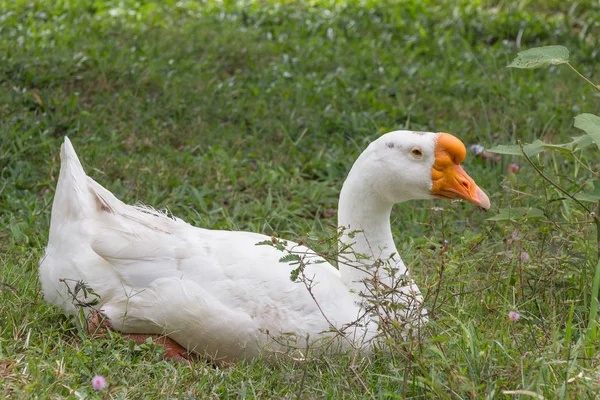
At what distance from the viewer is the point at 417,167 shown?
146 inches

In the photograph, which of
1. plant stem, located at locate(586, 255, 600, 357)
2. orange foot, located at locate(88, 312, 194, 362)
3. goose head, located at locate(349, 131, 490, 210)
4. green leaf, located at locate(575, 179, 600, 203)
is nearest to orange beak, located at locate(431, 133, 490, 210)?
goose head, located at locate(349, 131, 490, 210)

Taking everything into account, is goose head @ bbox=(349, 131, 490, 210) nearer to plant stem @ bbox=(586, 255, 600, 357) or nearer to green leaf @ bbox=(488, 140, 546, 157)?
green leaf @ bbox=(488, 140, 546, 157)

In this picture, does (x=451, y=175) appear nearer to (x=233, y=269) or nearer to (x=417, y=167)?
(x=417, y=167)

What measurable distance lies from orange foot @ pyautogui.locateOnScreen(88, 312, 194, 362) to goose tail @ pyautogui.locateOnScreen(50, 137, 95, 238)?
21.4 inches

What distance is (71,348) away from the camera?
350 cm

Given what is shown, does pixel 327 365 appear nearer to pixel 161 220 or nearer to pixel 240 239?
pixel 240 239

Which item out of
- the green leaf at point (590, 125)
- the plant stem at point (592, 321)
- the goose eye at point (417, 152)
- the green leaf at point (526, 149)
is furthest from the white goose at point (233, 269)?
the plant stem at point (592, 321)

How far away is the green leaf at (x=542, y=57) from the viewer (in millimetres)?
3439

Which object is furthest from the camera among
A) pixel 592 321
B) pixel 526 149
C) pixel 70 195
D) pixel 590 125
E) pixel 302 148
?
pixel 302 148

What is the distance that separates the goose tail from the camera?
13.0ft

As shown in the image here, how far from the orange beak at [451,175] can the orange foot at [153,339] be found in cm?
128

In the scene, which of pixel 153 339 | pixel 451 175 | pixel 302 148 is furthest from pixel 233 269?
pixel 302 148

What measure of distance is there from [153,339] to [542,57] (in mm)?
1975

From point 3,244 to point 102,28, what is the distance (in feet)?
11.5
